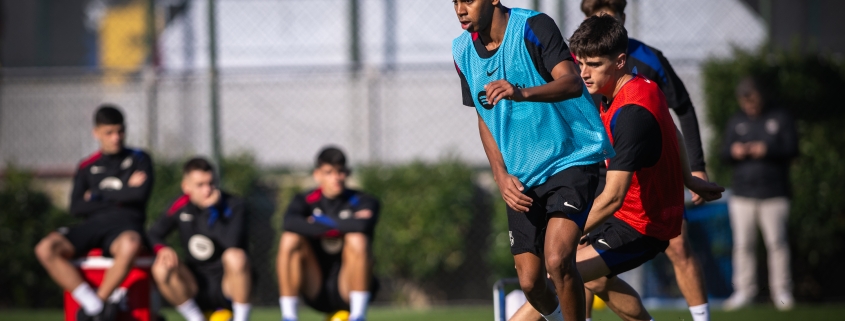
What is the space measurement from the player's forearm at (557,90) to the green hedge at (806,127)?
5.55 meters

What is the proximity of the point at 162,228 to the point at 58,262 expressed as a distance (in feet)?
2.32

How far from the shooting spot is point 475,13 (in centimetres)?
363

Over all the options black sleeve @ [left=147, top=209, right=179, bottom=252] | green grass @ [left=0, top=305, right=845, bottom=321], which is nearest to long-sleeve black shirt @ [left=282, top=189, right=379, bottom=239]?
black sleeve @ [left=147, top=209, right=179, bottom=252]

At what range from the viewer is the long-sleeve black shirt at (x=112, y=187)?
6195mm

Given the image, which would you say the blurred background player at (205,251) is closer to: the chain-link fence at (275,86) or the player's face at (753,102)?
the chain-link fence at (275,86)

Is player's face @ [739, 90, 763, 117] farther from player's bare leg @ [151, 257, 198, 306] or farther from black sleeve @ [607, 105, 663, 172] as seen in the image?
player's bare leg @ [151, 257, 198, 306]

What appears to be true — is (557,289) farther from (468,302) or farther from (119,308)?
(468,302)

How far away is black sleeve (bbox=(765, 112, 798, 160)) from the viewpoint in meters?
7.79

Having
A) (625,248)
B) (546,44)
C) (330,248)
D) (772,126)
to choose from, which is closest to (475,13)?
(546,44)

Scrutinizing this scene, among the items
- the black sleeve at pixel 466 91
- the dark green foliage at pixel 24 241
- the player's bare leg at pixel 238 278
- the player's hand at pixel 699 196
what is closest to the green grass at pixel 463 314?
the dark green foliage at pixel 24 241

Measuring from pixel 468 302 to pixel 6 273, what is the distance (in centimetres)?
427

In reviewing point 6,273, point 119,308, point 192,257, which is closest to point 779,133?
point 192,257

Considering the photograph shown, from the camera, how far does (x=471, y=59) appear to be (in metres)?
3.80

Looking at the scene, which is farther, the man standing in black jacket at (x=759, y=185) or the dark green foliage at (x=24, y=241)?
the dark green foliage at (x=24, y=241)
